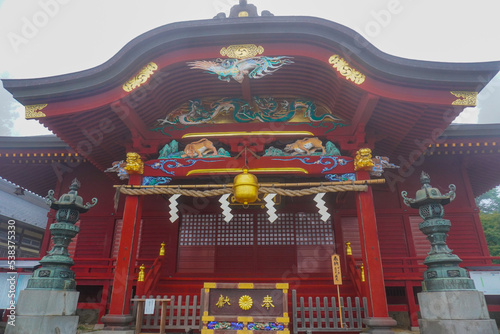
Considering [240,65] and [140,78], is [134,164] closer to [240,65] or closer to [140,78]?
[140,78]

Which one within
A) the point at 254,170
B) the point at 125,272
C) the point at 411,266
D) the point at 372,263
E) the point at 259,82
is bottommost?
the point at 125,272

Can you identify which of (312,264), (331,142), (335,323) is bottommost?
(335,323)

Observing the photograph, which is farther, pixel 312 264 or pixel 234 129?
pixel 312 264

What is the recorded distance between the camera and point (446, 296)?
5.09m

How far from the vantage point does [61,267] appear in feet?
18.7

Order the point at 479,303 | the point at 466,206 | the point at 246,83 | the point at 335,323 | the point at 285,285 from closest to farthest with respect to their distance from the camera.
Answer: the point at 479,303
the point at 285,285
the point at 335,323
the point at 246,83
the point at 466,206

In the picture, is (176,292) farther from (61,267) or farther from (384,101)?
(384,101)

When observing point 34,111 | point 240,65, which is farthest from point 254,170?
point 34,111

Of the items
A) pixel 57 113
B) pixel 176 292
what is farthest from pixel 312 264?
pixel 57 113

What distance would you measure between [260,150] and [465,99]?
175 inches

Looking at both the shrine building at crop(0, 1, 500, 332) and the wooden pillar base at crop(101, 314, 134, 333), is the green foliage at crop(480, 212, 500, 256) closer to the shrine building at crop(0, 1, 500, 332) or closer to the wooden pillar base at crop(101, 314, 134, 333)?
the shrine building at crop(0, 1, 500, 332)

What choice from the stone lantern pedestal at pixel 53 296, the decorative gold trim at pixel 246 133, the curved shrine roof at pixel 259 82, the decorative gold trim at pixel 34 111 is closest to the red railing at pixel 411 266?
the curved shrine roof at pixel 259 82

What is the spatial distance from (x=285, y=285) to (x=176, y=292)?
3820mm

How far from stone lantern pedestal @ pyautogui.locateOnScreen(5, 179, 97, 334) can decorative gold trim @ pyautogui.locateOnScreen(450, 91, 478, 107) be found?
25.7 ft
